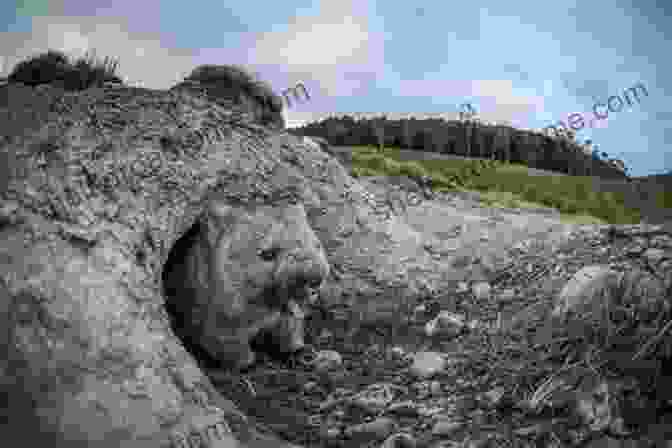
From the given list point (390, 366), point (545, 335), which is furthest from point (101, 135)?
point (545, 335)

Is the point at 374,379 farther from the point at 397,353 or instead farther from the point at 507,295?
the point at 507,295

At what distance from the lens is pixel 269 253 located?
3748 mm

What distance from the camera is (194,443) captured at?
2393 millimetres

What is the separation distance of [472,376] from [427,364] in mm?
416

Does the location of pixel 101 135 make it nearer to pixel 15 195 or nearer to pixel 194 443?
pixel 15 195

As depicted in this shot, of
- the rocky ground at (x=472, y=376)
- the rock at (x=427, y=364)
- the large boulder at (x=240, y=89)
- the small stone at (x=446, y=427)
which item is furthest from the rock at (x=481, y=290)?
the large boulder at (x=240, y=89)

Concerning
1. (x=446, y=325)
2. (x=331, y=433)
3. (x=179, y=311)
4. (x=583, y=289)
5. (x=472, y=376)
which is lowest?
(x=331, y=433)

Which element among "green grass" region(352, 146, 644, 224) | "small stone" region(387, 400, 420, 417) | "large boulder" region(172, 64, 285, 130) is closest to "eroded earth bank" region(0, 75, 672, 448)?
"small stone" region(387, 400, 420, 417)

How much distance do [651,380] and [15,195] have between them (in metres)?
3.51

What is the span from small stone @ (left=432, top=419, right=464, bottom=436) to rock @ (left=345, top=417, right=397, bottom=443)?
0.27 metres

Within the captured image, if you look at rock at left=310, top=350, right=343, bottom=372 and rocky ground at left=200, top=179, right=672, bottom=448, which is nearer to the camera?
rocky ground at left=200, top=179, right=672, bottom=448

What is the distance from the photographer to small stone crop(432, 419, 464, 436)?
110 inches

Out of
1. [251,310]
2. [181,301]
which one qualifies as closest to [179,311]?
[181,301]

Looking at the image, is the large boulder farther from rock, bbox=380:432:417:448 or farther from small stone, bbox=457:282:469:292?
rock, bbox=380:432:417:448
